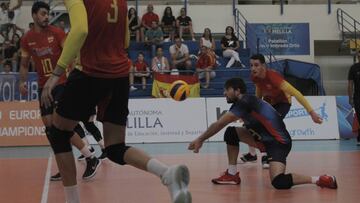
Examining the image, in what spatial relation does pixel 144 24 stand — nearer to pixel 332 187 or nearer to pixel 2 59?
pixel 2 59

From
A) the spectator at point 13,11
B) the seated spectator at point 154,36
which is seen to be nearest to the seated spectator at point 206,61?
the seated spectator at point 154,36

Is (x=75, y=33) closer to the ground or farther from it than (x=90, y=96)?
farther from it

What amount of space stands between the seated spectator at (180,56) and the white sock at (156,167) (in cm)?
1325

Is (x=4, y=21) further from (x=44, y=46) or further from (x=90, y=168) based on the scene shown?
(x=90, y=168)

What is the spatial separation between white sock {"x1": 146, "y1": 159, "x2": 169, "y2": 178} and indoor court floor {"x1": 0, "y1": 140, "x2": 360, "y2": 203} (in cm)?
129

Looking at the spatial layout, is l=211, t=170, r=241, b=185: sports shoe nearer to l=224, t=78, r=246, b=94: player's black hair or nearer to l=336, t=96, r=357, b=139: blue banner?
l=224, t=78, r=246, b=94: player's black hair

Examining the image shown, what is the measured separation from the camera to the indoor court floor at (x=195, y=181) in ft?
18.8

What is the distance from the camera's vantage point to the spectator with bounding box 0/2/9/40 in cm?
1897

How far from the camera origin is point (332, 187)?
624 cm

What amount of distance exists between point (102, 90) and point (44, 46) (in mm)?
2757

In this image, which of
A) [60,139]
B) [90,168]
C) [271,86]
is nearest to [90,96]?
[60,139]

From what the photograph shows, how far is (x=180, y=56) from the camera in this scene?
17.9 m

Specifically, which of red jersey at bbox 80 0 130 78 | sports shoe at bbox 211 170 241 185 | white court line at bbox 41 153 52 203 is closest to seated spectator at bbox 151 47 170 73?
white court line at bbox 41 153 52 203

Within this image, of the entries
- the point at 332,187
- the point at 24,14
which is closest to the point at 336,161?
the point at 332,187
